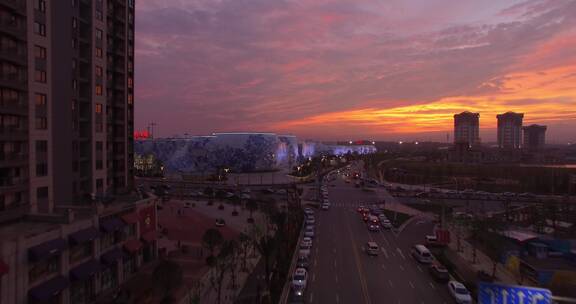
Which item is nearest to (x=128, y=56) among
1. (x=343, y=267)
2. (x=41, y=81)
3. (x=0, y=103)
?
(x=41, y=81)

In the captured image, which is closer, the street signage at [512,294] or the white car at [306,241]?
the street signage at [512,294]

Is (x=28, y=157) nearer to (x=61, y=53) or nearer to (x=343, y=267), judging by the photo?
(x=61, y=53)

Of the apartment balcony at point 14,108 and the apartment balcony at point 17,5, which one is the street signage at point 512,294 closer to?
the apartment balcony at point 14,108

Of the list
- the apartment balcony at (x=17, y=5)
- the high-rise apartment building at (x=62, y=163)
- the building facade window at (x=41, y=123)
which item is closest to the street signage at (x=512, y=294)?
the high-rise apartment building at (x=62, y=163)

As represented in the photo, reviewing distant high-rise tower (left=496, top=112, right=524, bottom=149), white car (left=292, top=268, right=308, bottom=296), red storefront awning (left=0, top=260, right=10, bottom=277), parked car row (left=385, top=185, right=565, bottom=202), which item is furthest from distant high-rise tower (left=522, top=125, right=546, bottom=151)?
red storefront awning (left=0, top=260, right=10, bottom=277)

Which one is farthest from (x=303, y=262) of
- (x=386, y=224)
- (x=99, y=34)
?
(x=99, y=34)

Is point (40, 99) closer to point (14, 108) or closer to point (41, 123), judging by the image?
point (41, 123)

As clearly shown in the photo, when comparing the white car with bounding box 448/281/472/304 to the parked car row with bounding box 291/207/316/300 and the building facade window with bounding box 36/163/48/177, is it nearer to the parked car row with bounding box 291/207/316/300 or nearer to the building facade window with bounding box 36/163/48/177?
the parked car row with bounding box 291/207/316/300
